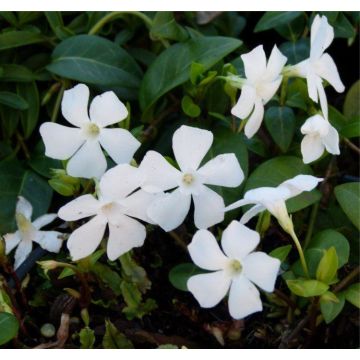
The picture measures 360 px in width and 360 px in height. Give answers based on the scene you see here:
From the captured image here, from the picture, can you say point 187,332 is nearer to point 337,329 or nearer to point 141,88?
point 337,329

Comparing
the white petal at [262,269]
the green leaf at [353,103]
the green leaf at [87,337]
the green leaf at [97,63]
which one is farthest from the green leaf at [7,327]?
the green leaf at [353,103]

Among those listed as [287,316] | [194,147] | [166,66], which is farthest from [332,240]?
[166,66]

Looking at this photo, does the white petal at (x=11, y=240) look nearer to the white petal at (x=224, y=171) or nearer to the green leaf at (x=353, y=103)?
the white petal at (x=224, y=171)

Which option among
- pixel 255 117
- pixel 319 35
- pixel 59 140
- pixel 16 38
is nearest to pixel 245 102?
pixel 255 117

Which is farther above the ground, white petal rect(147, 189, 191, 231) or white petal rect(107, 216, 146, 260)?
white petal rect(147, 189, 191, 231)

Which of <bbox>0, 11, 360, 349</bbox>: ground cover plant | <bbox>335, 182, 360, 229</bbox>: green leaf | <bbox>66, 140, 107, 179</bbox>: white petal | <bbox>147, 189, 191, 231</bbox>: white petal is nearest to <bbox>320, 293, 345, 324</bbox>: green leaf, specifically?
<bbox>0, 11, 360, 349</bbox>: ground cover plant

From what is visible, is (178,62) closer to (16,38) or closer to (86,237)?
(16,38)

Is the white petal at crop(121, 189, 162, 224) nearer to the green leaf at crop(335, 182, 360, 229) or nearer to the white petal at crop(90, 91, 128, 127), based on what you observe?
the white petal at crop(90, 91, 128, 127)
